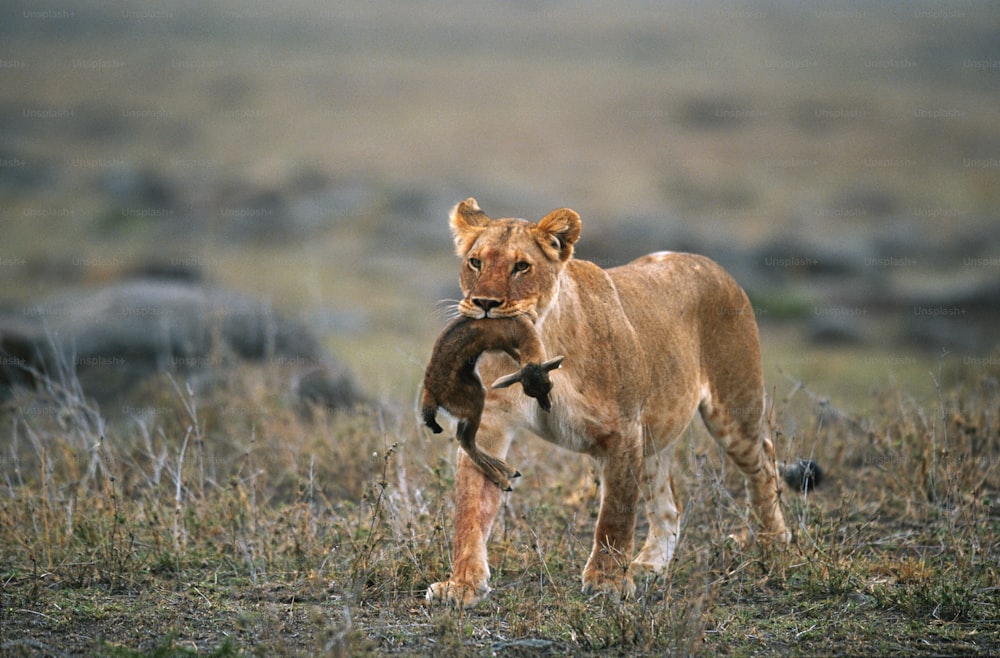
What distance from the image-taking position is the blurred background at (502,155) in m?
17.5

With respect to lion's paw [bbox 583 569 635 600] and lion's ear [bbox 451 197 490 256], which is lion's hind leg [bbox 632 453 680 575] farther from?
lion's ear [bbox 451 197 490 256]

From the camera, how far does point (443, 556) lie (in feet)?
18.5

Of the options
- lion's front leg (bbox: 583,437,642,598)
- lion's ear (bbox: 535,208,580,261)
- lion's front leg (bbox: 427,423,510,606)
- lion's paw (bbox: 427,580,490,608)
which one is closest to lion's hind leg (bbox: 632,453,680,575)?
lion's front leg (bbox: 583,437,642,598)

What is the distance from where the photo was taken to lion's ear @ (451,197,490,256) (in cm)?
543

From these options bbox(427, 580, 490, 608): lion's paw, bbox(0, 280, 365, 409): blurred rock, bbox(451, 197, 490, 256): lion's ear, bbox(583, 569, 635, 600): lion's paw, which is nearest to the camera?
bbox(427, 580, 490, 608): lion's paw

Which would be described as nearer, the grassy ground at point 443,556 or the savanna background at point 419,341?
the grassy ground at point 443,556

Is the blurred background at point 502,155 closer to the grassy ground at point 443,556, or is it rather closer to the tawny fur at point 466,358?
the grassy ground at point 443,556

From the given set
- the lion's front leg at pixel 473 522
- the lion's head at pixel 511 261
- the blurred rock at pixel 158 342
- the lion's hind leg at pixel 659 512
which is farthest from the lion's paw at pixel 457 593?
the blurred rock at pixel 158 342

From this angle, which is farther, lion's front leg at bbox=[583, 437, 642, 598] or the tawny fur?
lion's front leg at bbox=[583, 437, 642, 598]

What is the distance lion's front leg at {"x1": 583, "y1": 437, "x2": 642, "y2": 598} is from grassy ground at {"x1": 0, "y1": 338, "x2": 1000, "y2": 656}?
126 mm

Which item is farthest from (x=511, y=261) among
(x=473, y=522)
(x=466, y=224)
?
(x=473, y=522)

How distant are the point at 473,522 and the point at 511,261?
3.66 ft

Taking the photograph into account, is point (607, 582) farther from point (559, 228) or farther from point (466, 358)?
point (559, 228)

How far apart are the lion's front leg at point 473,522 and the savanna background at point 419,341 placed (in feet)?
0.47
